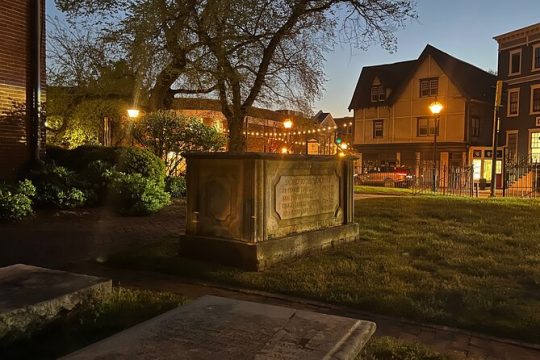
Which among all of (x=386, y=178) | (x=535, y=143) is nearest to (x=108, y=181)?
(x=386, y=178)

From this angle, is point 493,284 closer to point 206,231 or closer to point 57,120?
point 206,231

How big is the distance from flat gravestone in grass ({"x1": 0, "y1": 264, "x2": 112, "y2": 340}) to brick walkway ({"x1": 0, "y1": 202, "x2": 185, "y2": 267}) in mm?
2400

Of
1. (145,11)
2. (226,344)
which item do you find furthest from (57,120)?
(226,344)

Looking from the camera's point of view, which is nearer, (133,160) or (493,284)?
(493,284)

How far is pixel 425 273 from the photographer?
6.27 m

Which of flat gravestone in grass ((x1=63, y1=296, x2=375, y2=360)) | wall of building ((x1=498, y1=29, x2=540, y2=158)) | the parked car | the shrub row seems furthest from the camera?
wall of building ((x1=498, y1=29, x2=540, y2=158))

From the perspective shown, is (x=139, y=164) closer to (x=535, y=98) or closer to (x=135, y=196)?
(x=135, y=196)

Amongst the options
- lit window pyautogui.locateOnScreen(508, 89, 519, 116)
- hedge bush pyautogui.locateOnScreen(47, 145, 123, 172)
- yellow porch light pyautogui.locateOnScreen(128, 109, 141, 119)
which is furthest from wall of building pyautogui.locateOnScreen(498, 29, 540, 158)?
hedge bush pyautogui.locateOnScreen(47, 145, 123, 172)

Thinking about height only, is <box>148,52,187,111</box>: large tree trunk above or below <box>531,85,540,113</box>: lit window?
below

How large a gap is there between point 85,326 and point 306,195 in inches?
162

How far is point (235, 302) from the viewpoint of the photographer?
13.2 feet

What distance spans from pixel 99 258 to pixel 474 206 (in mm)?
8906

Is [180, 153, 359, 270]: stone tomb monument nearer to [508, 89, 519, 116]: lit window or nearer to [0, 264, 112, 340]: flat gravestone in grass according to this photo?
[0, 264, 112, 340]: flat gravestone in grass

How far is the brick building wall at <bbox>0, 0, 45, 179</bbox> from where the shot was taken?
11.8 meters
